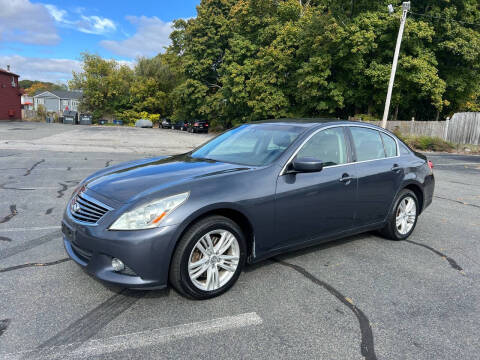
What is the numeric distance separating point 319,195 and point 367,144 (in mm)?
1220

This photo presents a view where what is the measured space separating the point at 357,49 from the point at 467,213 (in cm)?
1984

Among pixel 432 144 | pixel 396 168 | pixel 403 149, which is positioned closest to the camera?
pixel 396 168

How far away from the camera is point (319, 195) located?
3.79 m

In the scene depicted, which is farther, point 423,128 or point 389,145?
point 423,128

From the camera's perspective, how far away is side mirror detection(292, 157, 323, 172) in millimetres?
3486

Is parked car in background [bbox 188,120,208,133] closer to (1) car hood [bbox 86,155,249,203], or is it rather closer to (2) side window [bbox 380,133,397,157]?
(2) side window [bbox 380,133,397,157]

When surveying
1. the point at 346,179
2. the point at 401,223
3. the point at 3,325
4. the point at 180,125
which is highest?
the point at 180,125

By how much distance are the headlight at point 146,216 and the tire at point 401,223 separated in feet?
9.98

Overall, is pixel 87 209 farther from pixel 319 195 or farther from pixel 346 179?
pixel 346 179

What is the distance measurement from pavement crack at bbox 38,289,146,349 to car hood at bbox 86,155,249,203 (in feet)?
2.78

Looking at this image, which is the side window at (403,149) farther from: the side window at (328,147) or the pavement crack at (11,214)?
the pavement crack at (11,214)

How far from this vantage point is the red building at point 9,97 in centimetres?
4503

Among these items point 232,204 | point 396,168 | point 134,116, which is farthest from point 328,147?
point 134,116

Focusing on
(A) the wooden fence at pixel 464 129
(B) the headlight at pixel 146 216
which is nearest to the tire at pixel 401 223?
(B) the headlight at pixel 146 216
